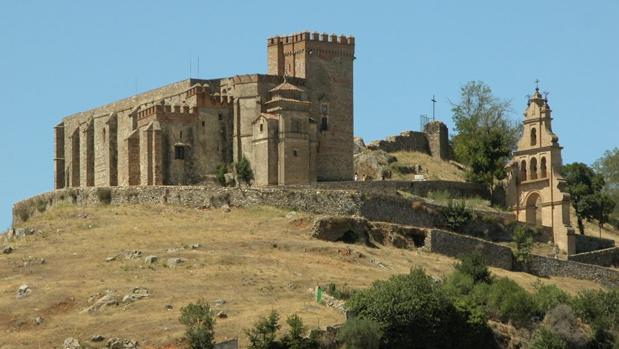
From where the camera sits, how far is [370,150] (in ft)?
333

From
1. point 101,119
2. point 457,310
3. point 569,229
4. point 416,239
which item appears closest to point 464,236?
point 416,239

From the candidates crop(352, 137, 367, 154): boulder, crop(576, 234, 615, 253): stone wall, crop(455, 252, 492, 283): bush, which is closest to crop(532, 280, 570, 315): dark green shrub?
crop(455, 252, 492, 283): bush

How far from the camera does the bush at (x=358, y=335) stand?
2373 inches

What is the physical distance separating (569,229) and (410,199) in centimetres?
893

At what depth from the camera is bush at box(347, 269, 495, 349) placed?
2485 inches

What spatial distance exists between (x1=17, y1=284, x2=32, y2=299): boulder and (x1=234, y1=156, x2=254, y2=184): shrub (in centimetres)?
2042

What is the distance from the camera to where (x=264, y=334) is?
58.9 meters

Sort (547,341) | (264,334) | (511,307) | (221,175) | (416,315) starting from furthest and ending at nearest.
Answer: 1. (221,175)
2. (511,307)
3. (547,341)
4. (416,315)
5. (264,334)

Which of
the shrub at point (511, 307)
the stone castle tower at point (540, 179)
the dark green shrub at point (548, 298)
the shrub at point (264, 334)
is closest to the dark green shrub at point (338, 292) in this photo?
the shrub at point (264, 334)

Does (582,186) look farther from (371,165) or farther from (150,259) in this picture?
(150,259)

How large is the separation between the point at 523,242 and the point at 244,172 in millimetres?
14737

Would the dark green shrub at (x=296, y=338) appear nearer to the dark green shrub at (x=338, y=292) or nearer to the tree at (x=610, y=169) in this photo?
the dark green shrub at (x=338, y=292)

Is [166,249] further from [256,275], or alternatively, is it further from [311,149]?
[311,149]

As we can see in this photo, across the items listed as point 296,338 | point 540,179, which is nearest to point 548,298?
point 296,338
